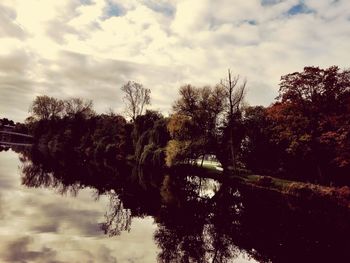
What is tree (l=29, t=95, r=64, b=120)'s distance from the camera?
424 ft

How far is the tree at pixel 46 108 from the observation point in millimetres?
129375

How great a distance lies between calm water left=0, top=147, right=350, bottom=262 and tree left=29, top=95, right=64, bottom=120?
106191 mm

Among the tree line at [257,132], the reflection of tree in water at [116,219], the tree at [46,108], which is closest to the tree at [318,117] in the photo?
the tree line at [257,132]

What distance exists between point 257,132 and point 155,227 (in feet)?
125

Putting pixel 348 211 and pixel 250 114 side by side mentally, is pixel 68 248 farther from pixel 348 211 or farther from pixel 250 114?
pixel 250 114

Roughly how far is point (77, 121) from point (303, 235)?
97.1m

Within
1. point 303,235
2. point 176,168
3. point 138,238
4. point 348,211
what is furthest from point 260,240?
point 176,168

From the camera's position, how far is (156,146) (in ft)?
194

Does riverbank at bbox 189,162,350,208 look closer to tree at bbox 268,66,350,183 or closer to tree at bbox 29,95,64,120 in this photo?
tree at bbox 268,66,350,183

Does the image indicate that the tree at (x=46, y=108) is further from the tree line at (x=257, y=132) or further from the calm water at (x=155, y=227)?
the calm water at (x=155, y=227)

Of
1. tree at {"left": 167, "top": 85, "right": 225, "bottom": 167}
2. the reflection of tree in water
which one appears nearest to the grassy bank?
tree at {"left": 167, "top": 85, "right": 225, "bottom": 167}

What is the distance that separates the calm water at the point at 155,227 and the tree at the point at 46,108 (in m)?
106

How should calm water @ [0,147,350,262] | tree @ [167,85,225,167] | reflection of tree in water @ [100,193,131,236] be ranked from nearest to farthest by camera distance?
1. calm water @ [0,147,350,262]
2. reflection of tree in water @ [100,193,131,236]
3. tree @ [167,85,225,167]

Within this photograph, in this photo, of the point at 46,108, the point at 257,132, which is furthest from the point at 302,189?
the point at 46,108
